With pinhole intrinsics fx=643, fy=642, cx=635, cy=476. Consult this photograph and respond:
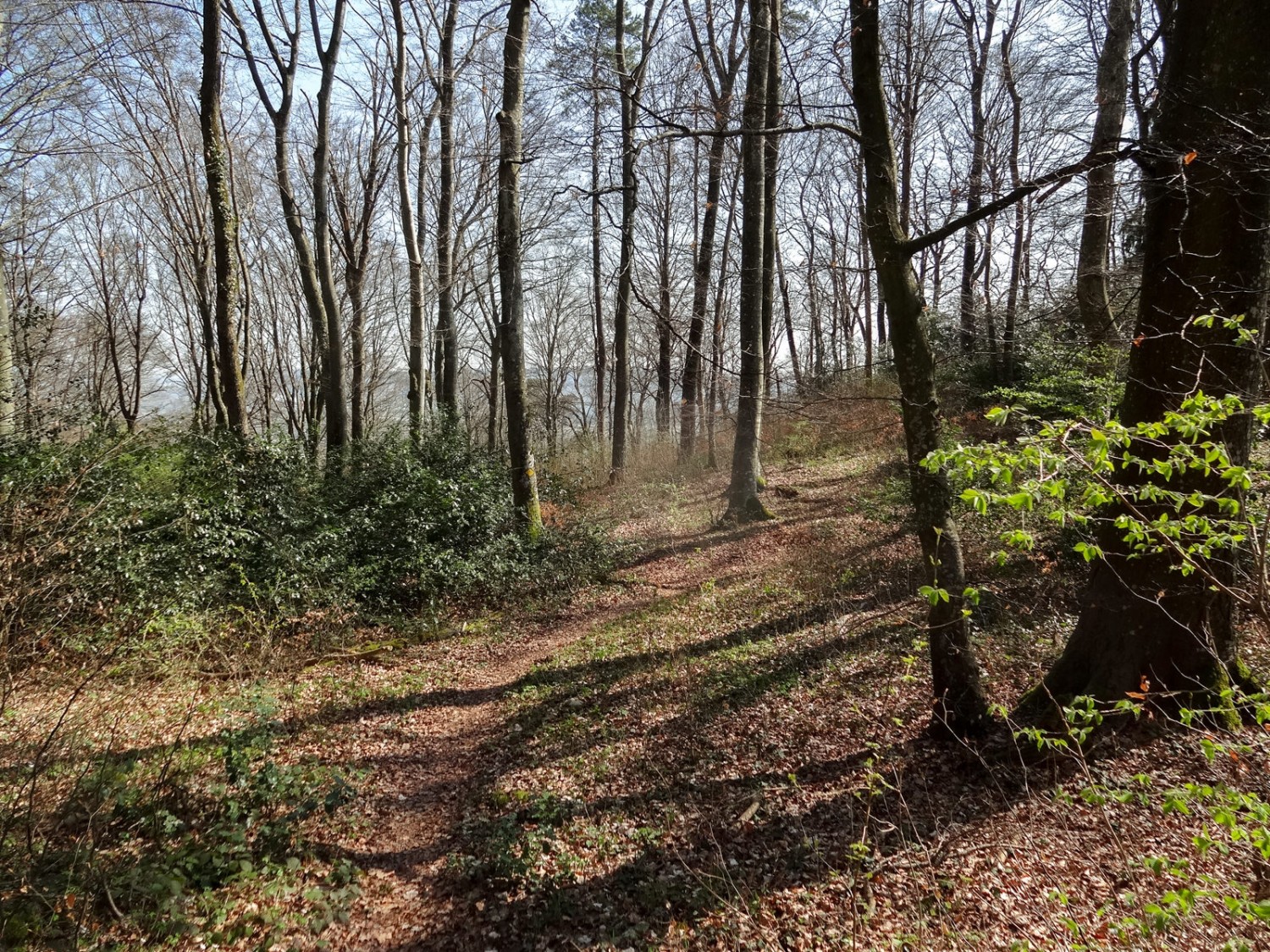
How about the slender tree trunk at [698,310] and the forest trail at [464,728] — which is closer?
the forest trail at [464,728]

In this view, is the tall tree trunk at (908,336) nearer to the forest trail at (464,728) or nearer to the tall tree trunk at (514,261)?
the forest trail at (464,728)

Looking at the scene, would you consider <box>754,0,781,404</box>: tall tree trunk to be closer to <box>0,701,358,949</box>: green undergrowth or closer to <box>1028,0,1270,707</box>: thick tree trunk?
<box>1028,0,1270,707</box>: thick tree trunk

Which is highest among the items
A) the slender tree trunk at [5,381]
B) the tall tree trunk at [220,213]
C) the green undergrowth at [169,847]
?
the tall tree trunk at [220,213]

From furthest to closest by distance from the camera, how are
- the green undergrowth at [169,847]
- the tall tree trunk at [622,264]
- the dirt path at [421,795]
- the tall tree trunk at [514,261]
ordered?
the tall tree trunk at [514,261] → the tall tree trunk at [622,264] → the dirt path at [421,795] → the green undergrowth at [169,847]

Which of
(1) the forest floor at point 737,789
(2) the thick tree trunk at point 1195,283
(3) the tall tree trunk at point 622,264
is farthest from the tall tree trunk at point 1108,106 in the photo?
(3) the tall tree trunk at point 622,264

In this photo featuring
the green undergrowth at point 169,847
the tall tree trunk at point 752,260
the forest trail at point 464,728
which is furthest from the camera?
the tall tree trunk at point 752,260

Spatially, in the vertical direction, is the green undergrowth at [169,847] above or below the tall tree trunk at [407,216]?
below

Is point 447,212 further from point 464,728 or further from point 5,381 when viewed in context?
point 464,728

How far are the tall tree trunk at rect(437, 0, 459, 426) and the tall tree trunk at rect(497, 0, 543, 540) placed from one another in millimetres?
2138

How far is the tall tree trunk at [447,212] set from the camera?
13.0 meters

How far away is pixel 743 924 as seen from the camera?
3658 mm

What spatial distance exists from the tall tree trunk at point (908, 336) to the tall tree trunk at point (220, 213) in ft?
30.2

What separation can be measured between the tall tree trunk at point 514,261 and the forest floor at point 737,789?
10.7 feet

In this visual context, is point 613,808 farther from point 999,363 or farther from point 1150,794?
point 999,363
